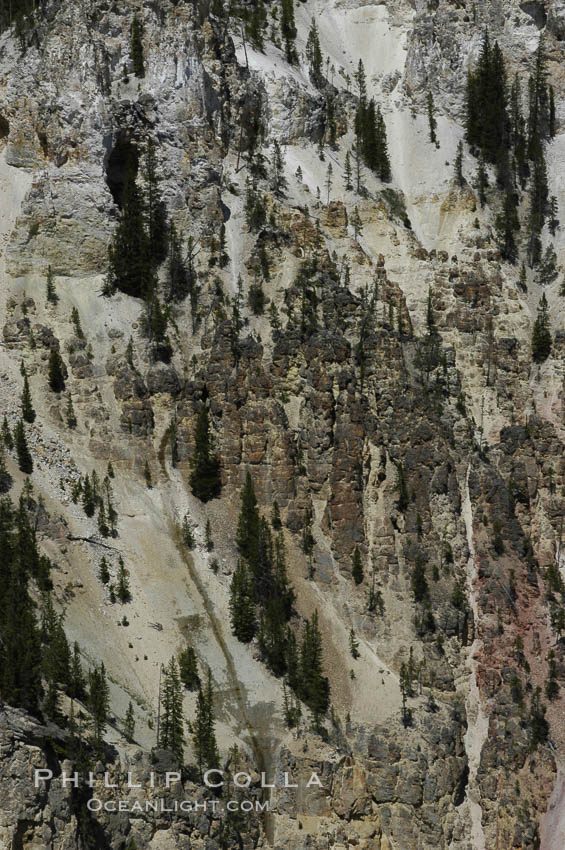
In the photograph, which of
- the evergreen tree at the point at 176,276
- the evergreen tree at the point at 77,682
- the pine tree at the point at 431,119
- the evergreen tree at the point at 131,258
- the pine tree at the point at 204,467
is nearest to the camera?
the evergreen tree at the point at 77,682

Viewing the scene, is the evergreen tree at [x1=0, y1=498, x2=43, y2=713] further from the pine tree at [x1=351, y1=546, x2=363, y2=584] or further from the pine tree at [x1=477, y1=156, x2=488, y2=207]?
the pine tree at [x1=477, y1=156, x2=488, y2=207]

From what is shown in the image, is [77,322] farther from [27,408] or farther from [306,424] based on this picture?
[306,424]

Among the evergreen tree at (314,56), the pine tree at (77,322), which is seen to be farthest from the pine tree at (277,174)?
the pine tree at (77,322)

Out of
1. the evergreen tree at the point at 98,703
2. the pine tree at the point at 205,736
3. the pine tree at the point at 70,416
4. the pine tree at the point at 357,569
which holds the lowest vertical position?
the pine tree at the point at 205,736

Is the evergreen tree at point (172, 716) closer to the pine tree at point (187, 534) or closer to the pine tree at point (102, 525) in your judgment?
the pine tree at point (187, 534)

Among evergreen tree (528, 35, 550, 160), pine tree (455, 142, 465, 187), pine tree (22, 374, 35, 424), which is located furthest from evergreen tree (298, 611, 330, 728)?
evergreen tree (528, 35, 550, 160)

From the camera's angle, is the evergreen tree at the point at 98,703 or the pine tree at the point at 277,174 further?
the pine tree at the point at 277,174

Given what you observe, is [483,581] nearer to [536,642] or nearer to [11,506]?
[536,642]

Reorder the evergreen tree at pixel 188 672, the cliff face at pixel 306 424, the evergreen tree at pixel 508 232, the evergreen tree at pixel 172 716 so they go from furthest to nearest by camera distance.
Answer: the evergreen tree at pixel 508 232, the cliff face at pixel 306 424, the evergreen tree at pixel 188 672, the evergreen tree at pixel 172 716
